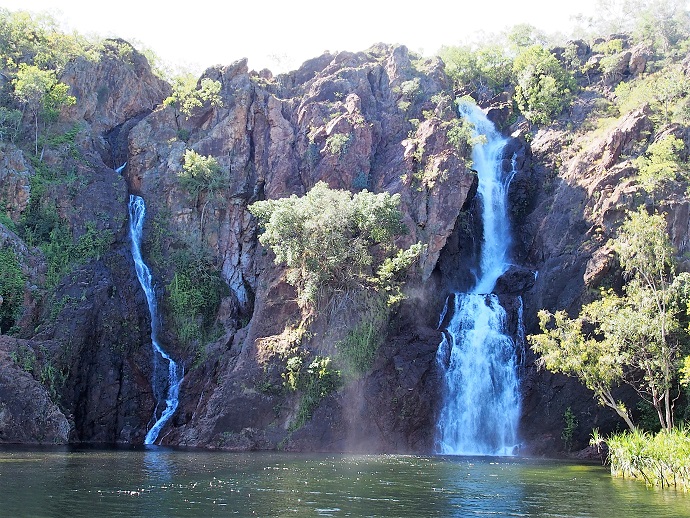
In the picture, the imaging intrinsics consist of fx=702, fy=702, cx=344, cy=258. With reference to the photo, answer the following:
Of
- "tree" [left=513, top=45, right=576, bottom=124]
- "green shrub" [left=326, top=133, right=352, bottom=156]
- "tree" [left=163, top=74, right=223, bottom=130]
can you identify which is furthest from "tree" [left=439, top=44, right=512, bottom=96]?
"tree" [left=163, top=74, right=223, bottom=130]

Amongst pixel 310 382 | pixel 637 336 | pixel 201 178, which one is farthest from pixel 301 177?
pixel 637 336

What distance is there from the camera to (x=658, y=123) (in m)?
48.6

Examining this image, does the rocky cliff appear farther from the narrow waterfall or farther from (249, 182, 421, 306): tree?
(249, 182, 421, 306): tree

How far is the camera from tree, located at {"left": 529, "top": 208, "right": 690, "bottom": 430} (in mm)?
30969

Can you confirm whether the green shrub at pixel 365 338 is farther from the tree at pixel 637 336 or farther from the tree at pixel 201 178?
the tree at pixel 201 178

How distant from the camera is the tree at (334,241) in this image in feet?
139

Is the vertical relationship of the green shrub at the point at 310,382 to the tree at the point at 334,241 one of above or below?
below

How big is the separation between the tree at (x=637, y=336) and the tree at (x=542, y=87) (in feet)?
82.0

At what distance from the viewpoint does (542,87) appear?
5912 cm

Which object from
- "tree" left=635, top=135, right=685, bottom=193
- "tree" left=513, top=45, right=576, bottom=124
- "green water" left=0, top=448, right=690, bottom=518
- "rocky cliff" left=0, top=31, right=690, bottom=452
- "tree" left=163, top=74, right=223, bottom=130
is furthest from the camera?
"tree" left=163, top=74, right=223, bottom=130

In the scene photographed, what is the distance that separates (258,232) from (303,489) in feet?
106

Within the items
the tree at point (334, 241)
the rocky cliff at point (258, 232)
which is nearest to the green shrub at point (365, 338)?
the rocky cliff at point (258, 232)

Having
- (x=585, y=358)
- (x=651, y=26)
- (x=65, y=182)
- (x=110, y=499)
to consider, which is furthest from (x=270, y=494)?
(x=651, y=26)

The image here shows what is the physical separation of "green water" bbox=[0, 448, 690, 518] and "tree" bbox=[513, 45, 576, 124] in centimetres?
3447
